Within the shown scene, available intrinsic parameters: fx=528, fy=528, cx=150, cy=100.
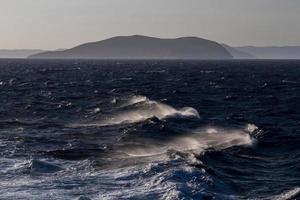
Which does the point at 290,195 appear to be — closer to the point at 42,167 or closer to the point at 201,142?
the point at 42,167

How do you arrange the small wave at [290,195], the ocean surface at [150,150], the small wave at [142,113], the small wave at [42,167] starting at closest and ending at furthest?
the small wave at [290,195] → the ocean surface at [150,150] → the small wave at [42,167] → the small wave at [142,113]

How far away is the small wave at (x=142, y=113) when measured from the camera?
174 feet

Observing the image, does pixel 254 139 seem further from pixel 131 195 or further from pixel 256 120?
pixel 131 195

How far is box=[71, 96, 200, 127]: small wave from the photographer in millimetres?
53044

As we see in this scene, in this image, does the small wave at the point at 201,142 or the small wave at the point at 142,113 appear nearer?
the small wave at the point at 201,142

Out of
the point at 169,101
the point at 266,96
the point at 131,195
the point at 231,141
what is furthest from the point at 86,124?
the point at 266,96

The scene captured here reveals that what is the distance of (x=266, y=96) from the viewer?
258 ft

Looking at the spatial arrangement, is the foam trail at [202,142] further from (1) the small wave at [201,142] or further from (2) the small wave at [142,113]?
(2) the small wave at [142,113]

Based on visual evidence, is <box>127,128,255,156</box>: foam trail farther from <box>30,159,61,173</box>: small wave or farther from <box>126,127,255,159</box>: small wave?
<box>30,159,61,173</box>: small wave

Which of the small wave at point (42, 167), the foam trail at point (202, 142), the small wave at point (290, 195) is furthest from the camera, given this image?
the foam trail at point (202, 142)

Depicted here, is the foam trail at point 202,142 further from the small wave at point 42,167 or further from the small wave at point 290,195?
the small wave at point 290,195

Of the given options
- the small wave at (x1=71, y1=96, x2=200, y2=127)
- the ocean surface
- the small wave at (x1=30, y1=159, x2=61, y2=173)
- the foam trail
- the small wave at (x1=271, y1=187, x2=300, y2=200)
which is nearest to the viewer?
the small wave at (x1=271, y1=187, x2=300, y2=200)

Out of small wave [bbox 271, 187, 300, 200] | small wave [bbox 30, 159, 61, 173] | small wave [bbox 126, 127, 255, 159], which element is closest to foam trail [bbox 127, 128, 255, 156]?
small wave [bbox 126, 127, 255, 159]

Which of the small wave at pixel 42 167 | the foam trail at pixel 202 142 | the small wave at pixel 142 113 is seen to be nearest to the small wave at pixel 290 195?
the foam trail at pixel 202 142
